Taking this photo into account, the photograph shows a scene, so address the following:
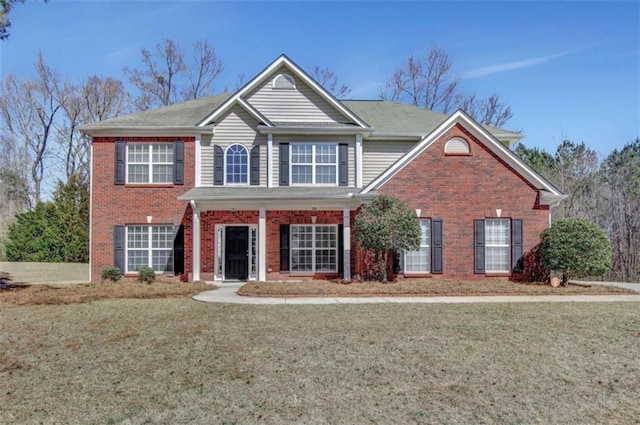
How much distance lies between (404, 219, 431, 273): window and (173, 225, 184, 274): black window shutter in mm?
8180

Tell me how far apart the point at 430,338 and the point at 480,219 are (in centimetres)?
963

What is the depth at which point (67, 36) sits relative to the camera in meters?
15.0

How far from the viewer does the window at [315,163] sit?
18.1 meters

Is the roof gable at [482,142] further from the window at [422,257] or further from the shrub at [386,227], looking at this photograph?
the window at [422,257]

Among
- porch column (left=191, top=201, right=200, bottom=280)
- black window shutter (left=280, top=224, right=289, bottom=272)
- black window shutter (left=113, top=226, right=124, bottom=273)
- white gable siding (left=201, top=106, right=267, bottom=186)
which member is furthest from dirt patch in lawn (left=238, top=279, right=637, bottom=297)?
black window shutter (left=113, top=226, right=124, bottom=273)

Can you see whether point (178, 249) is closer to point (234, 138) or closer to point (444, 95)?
point (234, 138)

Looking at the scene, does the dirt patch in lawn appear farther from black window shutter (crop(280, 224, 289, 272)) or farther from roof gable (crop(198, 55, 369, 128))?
roof gable (crop(198, 55, 369, 128))

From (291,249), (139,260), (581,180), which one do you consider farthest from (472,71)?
(139,260)

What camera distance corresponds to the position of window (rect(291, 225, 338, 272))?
1767cm

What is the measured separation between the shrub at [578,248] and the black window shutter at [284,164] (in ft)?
31.1

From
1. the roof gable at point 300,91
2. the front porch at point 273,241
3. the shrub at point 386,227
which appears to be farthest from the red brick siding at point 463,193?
the roof gable at point 300,91

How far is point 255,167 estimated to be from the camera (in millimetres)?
17922

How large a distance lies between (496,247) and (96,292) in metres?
13.1

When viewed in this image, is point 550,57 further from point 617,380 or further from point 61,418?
point 61,418
